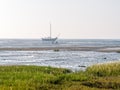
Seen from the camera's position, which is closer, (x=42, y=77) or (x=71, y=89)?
(x=71, y=89)

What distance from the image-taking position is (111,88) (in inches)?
1014

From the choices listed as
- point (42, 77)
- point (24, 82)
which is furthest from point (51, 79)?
point (24, 82)

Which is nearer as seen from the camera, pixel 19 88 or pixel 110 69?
pixel 19 88

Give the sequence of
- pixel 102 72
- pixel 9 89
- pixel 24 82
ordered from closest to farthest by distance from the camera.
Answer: pixel 9 89 → pixel 24 82 → pixel 102 72

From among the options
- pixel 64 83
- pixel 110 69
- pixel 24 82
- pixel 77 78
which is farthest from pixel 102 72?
pixel 24 82

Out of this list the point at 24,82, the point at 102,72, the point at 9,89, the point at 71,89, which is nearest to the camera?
the point at 9,89

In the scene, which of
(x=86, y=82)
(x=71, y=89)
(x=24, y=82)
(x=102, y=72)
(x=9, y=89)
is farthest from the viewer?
(x=102, y=72)

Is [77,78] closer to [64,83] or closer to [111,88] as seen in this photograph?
[64,83]

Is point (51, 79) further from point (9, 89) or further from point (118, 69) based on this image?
point (118, 69)

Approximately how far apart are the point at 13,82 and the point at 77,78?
5751 mm

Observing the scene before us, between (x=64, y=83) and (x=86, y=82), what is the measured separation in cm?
181

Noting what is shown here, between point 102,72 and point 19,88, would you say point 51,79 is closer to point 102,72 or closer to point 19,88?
point 19,88

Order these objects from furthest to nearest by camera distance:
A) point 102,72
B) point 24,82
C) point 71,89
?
point 102,72 → point 24,82 → point 71,89

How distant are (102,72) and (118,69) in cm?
162
